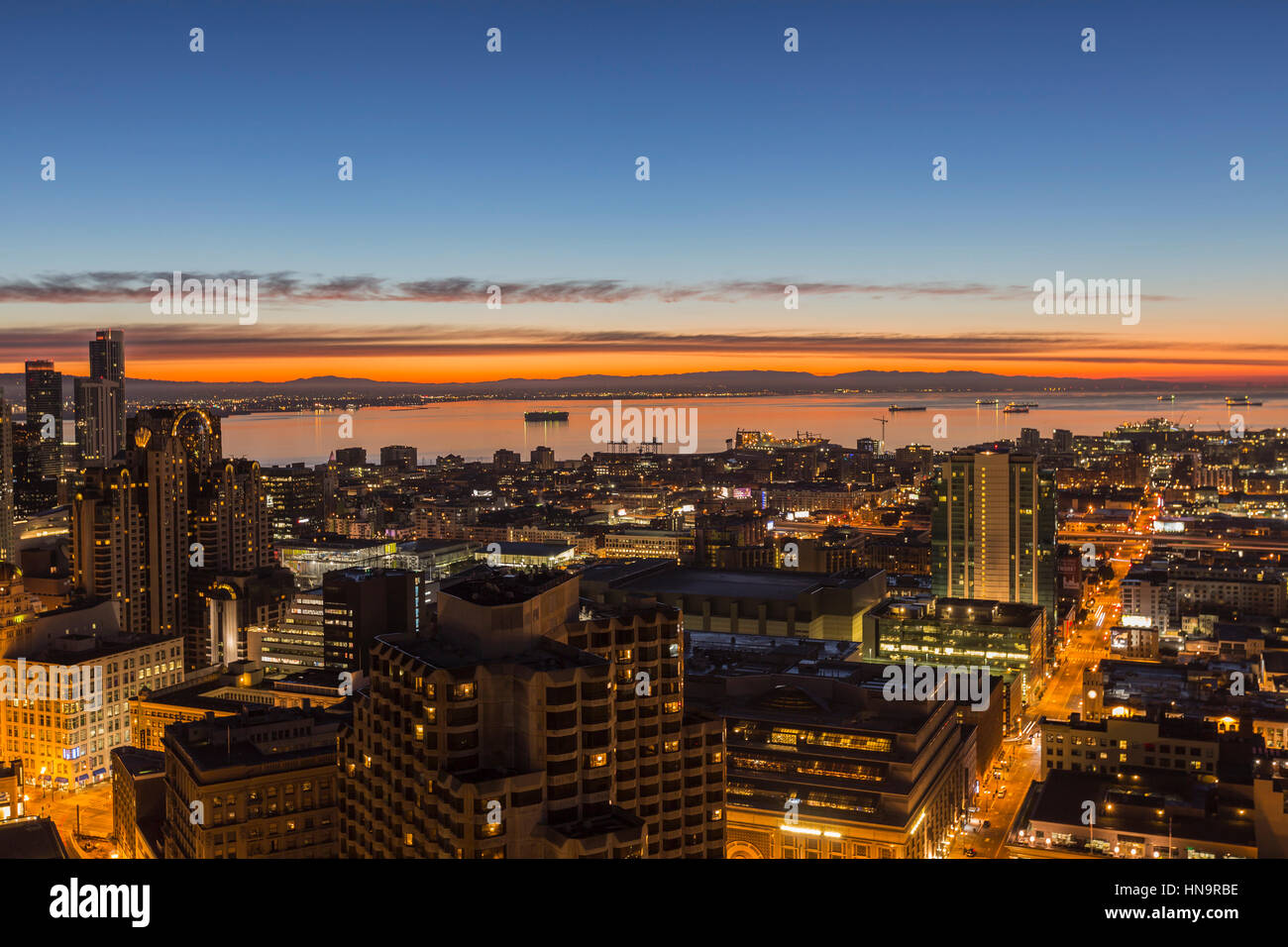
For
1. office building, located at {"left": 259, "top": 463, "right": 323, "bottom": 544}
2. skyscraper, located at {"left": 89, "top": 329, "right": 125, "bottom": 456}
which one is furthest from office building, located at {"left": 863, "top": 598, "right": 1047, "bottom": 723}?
skyscraper, located at {"left": 89, "top": 329, "right": 125, "bottom": 456}

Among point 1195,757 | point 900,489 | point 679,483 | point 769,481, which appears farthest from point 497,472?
point 1195,757

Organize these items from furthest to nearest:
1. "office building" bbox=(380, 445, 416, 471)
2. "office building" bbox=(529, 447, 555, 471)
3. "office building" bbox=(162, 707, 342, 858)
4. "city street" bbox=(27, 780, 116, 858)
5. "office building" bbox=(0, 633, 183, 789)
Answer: "office building" bbox=(529, 447, 555, 471)
"office building" bbox=(380, 445, 416, 471)
"office building" bbox=(0, 633, 183, 789)
"city street" bbox=(27, 780, 116, 858)
"office building" bbox=(162, 707, 342, 858)

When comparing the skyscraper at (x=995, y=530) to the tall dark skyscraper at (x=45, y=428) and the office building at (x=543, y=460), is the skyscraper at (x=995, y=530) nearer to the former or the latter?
the tall dark skyscraper at (x=45, y=428)

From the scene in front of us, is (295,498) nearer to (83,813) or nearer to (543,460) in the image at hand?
(543,460)

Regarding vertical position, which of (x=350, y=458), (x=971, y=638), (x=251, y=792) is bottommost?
(x=971, y=638)

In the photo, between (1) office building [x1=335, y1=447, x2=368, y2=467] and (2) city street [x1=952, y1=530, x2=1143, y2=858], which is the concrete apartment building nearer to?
(2) city street [x1=952, y1=530, x2=1143, y2=858]

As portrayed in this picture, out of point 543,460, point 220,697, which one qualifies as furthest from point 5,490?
point 543,460
